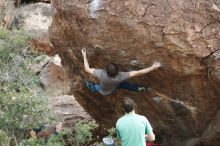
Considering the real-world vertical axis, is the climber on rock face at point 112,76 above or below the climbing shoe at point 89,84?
above

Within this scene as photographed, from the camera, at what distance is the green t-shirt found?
7.07 meters

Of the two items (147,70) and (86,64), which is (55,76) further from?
(147,70)

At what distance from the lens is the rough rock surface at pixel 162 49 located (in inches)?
322

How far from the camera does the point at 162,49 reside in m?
8.52

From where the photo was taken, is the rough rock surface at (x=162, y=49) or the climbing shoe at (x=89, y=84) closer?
the rough rock surface at (x=162, y=49)

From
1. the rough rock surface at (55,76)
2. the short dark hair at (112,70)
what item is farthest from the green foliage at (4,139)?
the rough rock surface at (55,76)

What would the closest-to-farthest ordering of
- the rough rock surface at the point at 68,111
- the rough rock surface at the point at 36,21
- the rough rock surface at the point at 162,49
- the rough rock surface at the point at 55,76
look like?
1. the rough rock surface at the point at 162,49
2. the rough rock surface at the point at 68,111
3. the rough rock surface at the point at 55,76
4. the rough rock surface at the point at 36,21

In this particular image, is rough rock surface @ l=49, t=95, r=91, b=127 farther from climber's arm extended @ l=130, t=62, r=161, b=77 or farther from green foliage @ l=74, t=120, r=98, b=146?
climber's arm extended @ l=130, t=62, r=161, b=77

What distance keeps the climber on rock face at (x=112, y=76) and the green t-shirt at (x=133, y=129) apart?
1.67m

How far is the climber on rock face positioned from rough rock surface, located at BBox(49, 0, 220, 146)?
6.1 inches

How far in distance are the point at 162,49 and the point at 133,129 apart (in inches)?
75.9

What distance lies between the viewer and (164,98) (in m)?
9.33

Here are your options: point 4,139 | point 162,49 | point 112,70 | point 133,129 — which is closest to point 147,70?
point 162,49

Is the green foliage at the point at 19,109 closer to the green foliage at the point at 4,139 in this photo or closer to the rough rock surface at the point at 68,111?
the green foliage at the point at 4,139
